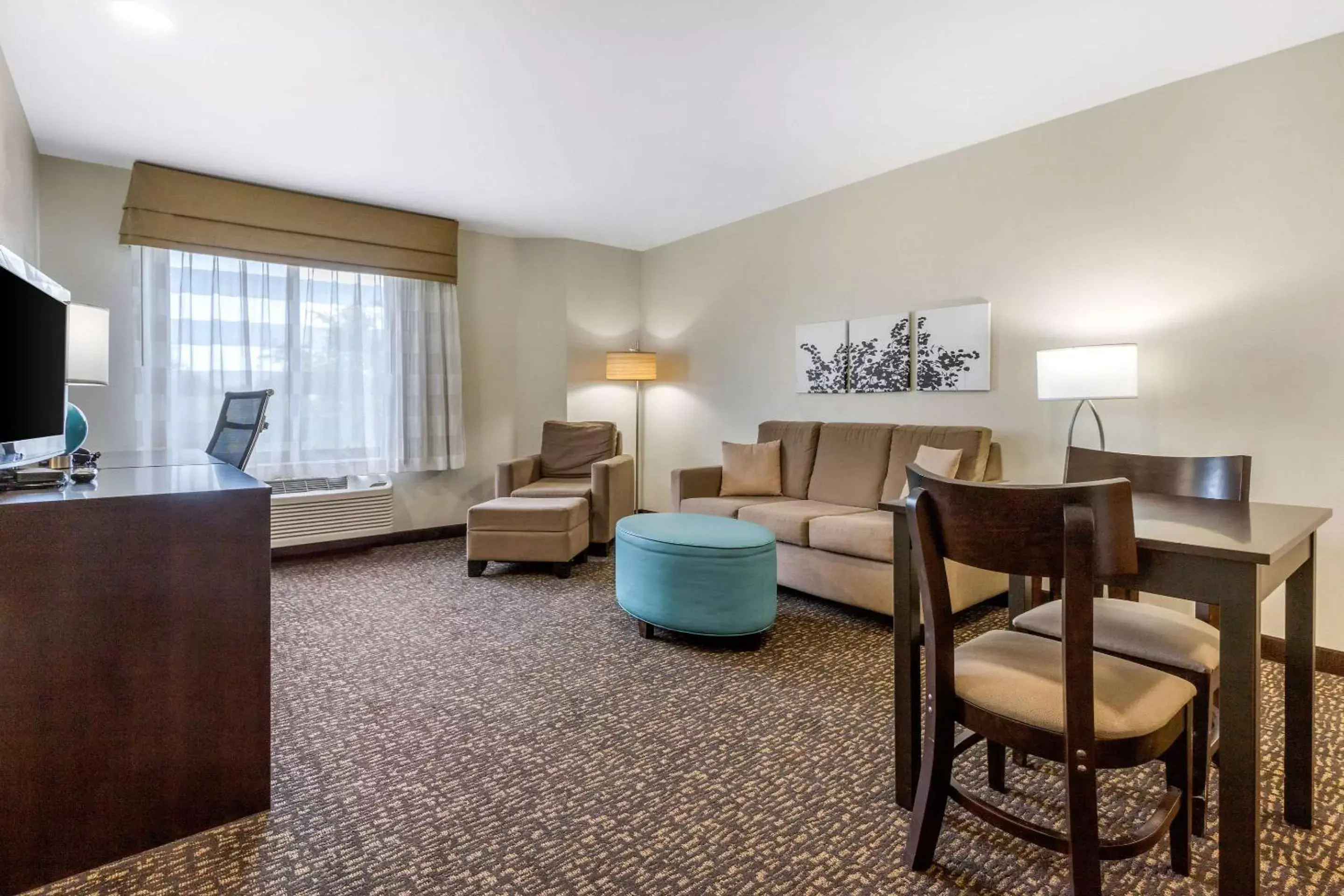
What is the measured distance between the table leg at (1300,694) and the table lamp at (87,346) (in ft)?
13.2

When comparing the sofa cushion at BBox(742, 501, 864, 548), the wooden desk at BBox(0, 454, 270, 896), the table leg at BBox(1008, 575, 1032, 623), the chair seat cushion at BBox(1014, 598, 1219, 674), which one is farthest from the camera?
the sofa cushion at BBox(742, 501, 864, 548)

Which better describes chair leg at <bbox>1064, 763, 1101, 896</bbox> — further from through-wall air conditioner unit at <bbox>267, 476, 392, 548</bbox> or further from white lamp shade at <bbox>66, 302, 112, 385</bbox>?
through-wall air conditioner unit at <bbox>267, 476, 392, 548</bbox>

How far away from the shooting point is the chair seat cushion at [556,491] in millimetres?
4215

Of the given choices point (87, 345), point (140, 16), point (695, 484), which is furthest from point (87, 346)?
point (695, 484)

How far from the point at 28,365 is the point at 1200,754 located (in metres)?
3.10

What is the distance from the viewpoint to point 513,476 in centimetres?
446

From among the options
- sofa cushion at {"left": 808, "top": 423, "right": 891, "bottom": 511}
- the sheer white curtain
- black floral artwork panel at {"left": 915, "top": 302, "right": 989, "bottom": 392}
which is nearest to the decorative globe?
the sheer white curtain

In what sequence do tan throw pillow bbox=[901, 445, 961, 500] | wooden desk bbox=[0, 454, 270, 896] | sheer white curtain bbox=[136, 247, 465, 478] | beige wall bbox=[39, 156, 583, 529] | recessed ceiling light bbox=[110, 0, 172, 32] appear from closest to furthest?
1. wooden desk bbox=[0, 454, 270, 896]
2. recessed ceiling light bbox=[110, 0, 172, 32]
3. tan throw pillow bbox=[901, 445, 961, 500]
4. sheer white curtain bbox=[136, 247, 465, 478]
5. beige wall bbox=[39, 156, 583, 529]

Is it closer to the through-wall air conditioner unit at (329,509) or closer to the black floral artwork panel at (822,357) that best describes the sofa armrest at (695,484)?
the black floral artwork panel at (822,357)

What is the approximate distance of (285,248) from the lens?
409 centimetres

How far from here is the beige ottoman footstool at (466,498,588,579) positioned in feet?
12.5

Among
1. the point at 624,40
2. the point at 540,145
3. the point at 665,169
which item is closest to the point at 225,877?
the point at 624,40

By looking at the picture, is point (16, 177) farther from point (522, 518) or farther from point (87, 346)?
point (522, 518)

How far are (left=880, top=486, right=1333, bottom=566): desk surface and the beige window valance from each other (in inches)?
164
